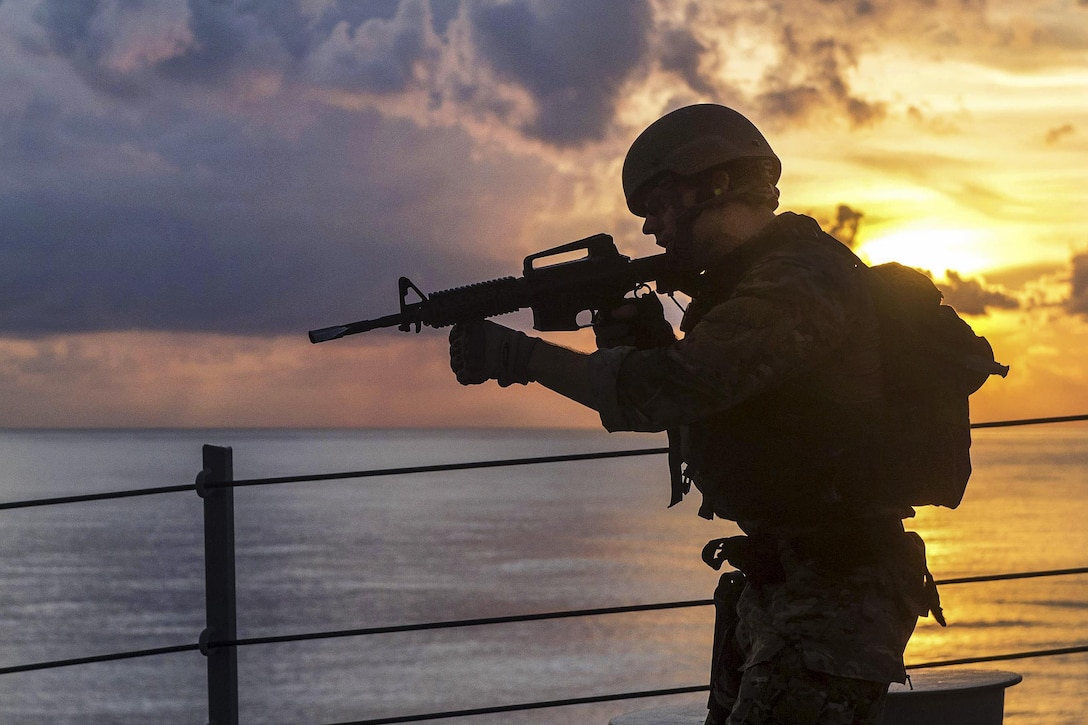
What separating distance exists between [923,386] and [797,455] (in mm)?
294

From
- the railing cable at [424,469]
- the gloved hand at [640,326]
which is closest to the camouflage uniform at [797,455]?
the gloved hand at [640,326]

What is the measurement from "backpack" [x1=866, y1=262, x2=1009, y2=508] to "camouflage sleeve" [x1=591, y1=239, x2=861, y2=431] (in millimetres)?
130

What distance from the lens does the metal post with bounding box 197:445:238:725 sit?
3473mm

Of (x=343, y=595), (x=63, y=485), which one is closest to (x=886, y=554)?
(x=343, y=595)

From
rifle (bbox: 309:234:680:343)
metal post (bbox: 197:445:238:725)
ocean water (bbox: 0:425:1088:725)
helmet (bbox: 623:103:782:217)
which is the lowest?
ocean water (bbox: 0:425:1088:725)

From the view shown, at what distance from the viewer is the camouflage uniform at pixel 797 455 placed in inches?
94.4

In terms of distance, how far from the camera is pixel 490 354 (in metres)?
2.77

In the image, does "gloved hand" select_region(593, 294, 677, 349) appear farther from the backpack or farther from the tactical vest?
the backpack

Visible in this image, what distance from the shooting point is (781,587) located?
101 inches

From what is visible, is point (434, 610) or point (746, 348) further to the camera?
point (434, 610)

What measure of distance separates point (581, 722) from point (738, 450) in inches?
3007

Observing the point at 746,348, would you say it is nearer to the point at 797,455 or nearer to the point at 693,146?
the point at 797,455

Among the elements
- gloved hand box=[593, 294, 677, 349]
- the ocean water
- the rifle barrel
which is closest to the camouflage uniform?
gloved hand box=[593, 294, 677, 349]

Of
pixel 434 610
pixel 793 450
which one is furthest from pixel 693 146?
pixel 434 610
